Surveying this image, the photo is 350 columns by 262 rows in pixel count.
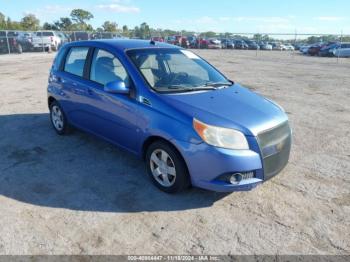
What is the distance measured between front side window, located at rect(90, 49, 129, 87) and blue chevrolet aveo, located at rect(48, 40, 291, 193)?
1 cm

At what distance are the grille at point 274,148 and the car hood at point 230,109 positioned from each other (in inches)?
3.2

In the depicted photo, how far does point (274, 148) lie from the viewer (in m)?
3.73

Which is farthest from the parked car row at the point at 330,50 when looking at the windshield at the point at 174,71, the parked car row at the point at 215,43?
the windshield at the point at 174,71

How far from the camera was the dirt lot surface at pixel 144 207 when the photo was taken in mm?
3139

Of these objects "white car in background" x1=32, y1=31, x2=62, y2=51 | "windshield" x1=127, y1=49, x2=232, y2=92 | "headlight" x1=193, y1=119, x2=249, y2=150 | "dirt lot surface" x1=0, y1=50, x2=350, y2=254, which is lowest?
"dirt lot surface" x1=0, y1=50, x2=350, y2=254

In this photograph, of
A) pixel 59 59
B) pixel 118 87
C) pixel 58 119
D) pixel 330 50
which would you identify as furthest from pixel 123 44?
pixel 330 50

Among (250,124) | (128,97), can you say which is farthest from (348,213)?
(128,97)

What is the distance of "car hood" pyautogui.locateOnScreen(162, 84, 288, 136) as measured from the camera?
3.59 m

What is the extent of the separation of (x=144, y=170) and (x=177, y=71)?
4.75 ft

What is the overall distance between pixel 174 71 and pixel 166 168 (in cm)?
145

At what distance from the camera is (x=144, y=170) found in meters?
4.65

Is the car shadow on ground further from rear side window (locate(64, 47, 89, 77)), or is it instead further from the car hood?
rear side window (locate(64, 47, 89, 77))

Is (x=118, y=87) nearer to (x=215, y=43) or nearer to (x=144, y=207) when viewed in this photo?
(x=144, y=207)

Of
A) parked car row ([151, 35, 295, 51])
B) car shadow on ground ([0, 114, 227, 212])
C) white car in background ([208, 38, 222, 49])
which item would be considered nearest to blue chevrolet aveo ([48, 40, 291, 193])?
car shadow on ground ([0, 114, 227, 212])
